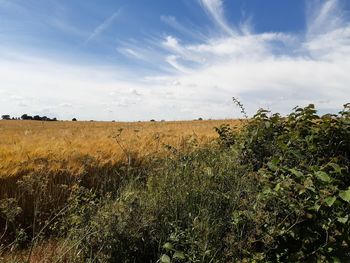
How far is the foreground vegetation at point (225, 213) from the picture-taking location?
3613 mm

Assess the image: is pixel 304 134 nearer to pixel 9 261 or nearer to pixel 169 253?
pixel 169 253

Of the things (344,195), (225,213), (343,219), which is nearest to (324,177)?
(344,195)

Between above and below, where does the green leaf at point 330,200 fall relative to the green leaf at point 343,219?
above

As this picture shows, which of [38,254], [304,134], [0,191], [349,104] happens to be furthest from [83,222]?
[349,104]

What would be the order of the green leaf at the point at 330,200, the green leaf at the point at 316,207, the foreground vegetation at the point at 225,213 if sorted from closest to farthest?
1. the green leaf at the point at 330,200
2. the green leaf at the point at 316,207
3. the foreground vegetation at the point at 225,213

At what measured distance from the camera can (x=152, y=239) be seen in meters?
4.17

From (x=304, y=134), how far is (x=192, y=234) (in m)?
2.27

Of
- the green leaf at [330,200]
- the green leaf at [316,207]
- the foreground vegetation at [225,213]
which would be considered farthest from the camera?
the foreground vegetation at [225,213]

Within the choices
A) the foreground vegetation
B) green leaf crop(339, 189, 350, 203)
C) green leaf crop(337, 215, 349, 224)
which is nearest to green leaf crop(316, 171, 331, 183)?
the foreground vegetation

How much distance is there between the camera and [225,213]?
14.4 ft

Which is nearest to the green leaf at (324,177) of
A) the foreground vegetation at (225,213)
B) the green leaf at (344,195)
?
the foreground vegetation at (225,213)

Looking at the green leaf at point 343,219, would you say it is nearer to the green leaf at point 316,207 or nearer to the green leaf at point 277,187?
the green leaf at point 316,207

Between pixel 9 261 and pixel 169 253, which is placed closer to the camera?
pixel 9 261

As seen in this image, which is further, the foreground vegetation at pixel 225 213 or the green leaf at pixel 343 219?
the foreground vegetation at pixel 225 213
